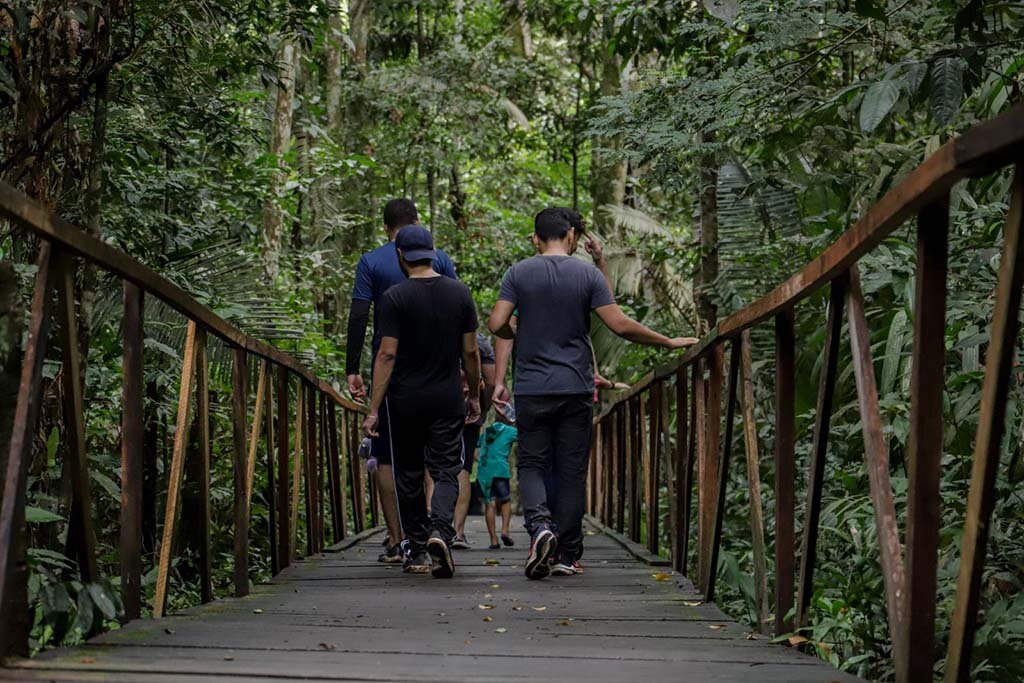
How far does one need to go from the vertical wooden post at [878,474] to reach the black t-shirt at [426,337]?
9.77 feet

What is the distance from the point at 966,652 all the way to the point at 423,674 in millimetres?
1238

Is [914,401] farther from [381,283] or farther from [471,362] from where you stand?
[381,283]

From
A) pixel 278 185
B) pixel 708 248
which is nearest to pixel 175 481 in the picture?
pixel 708 248

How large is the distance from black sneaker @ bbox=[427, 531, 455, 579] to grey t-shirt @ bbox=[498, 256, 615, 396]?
0.74 metres

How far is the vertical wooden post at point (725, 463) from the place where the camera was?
4.10 m

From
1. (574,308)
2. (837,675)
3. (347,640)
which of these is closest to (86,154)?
(574,308)

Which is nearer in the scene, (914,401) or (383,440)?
(914,401)

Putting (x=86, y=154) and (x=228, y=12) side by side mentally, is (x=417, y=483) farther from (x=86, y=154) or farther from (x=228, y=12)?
(x=228, y=12)

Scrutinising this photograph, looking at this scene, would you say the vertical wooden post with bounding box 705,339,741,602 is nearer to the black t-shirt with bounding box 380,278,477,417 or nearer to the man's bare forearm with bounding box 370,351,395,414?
the black t-shirt with bounding box 380,278,477,417

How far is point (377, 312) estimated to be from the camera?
584 cm

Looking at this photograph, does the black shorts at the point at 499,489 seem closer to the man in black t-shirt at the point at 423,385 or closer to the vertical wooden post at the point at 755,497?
the man in black t-shirt at the point at 423,385

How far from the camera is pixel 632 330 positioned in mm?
5316

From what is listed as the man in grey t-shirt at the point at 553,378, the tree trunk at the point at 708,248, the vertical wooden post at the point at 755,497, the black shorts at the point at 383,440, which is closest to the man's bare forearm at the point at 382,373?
the black shorts at the point at 383,440

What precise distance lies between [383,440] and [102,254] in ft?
10.1
